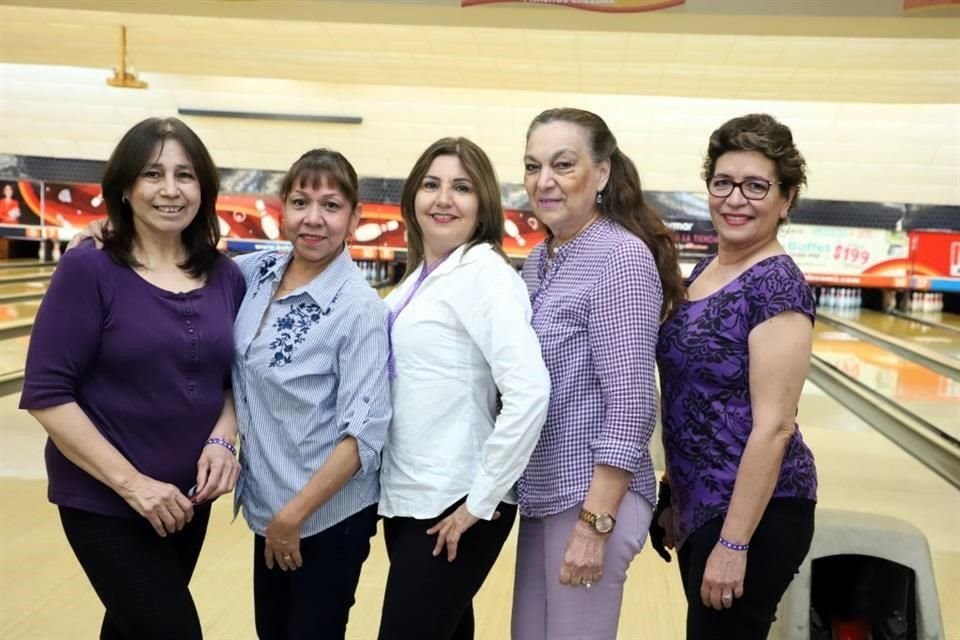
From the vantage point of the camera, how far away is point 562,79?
302 inches

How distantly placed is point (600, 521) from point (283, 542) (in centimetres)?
50

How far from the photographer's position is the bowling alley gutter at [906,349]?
251 inches

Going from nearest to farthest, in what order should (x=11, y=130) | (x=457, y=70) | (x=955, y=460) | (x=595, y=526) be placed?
(x=595, y=526) < (x=955, y=460) < (x=457, y=70) < (x=11, y=130)

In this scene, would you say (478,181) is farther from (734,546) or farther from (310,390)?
(734,546)

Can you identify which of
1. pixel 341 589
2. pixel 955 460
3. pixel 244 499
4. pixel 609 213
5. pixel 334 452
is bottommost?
pixel 955 460

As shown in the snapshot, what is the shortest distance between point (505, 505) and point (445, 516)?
0.10 metres

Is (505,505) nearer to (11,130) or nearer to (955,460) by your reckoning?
(955,460)

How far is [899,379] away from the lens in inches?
230

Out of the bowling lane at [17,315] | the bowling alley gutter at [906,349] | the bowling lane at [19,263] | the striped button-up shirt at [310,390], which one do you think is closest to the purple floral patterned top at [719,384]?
the striped button-up shirt at [310,390]

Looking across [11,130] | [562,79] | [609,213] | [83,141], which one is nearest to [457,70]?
[562,79]

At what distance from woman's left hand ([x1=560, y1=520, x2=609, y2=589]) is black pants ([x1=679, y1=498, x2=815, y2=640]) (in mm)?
191

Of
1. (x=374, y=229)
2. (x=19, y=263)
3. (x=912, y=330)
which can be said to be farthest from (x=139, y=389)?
(x=19, y=263)

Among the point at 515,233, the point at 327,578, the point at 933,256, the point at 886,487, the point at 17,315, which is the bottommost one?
the point at 886,487

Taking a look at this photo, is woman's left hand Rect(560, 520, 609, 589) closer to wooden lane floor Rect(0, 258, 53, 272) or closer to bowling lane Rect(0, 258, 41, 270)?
wooden lane floor Rect(0, 258, 53, 272)
